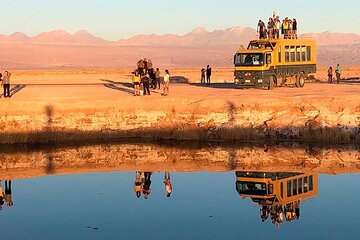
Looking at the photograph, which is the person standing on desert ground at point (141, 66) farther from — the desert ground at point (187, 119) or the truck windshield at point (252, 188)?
the truck windshield at point (252, 188)

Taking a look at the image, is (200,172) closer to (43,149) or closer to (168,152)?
(168,152)

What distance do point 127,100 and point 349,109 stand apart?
41.9 feet

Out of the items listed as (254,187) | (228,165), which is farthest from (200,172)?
(254,187)

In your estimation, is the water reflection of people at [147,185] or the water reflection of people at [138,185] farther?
the water reflection of people at [138,185]

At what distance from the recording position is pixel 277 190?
86.4 feet

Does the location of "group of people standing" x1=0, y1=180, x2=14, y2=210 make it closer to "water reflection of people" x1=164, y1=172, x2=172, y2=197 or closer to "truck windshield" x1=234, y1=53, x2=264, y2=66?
"water reflection of people" x1=164, y1=172, x2=172, y2=197

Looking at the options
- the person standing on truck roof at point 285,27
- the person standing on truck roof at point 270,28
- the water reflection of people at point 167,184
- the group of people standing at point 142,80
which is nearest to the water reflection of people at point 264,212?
the water reflection of people at point 167,184

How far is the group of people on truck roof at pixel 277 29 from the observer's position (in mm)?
50219

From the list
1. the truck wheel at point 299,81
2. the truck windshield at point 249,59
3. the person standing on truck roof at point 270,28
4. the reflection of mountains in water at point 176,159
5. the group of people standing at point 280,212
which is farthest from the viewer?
the truck wheel at point 299,81

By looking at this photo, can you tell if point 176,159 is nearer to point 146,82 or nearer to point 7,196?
point 7,196

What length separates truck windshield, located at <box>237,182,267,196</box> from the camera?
85.9 ft

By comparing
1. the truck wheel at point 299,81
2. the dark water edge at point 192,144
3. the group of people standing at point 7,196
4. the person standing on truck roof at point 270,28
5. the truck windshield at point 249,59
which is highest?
the person standing on truck roof at point 270,28

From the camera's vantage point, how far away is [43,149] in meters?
34.9

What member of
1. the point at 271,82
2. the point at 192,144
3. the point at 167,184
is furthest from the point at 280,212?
the point at 271,82
